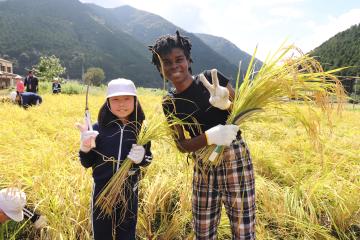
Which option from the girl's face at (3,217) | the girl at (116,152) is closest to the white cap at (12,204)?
the girl's face at (3,217)

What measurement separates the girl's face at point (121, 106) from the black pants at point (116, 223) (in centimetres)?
43

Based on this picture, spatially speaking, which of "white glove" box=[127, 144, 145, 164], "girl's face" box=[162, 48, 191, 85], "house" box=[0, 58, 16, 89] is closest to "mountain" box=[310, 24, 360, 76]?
"house" box=[0, 58, 16, 89]

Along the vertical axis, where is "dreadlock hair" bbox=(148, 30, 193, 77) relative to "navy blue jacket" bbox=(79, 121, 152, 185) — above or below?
above

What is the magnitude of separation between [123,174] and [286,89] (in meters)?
0.95

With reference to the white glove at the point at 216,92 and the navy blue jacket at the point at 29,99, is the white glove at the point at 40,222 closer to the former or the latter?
the white glove at the point at 216,92

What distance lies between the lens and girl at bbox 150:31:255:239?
1.67 m

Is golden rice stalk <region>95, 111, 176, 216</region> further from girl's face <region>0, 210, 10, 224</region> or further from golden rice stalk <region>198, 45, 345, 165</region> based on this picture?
girl's face <region>0, 210, 10, 224</region>

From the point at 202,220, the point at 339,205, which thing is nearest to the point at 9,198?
the point at 202,220

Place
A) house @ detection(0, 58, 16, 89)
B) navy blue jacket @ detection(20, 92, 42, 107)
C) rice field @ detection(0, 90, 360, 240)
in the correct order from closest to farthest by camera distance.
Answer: rice field @ detection(0, 90, 360, 240), navy blue jacket @ detection(20, 92, 42, 107), house @ detection(0, 58, 16, 89)

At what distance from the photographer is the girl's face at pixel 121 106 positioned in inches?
72.3

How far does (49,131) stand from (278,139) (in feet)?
11.5

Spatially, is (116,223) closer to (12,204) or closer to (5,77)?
(12,204)

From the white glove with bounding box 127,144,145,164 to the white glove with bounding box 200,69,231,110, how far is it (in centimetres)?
46

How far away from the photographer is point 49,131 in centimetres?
454
